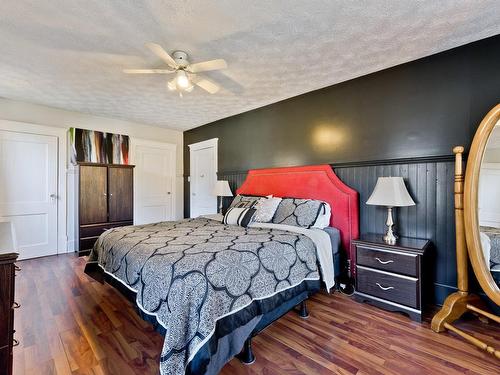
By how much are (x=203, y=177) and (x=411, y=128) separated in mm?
3750

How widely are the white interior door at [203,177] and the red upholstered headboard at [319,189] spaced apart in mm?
1259

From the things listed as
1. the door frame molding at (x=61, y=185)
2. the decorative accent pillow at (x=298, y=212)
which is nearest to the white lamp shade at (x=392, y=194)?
the decorative accent pillow at (x=298, y=212)

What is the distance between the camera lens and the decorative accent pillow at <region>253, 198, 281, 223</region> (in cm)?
294

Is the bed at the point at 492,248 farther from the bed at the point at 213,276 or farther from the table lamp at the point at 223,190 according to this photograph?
the table lamp at the point at 223,190

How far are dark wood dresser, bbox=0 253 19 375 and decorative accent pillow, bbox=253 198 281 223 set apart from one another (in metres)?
2.16

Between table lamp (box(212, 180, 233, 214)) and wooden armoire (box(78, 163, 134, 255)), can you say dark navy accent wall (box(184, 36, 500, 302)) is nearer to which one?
table lamp (box(212, 180, 233, 214))

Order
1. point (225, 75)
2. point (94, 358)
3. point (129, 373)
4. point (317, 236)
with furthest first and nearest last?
point (225, 75), point (317, 236), point (94, 358), point (129, 373)

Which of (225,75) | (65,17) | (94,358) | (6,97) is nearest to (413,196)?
(225,75)

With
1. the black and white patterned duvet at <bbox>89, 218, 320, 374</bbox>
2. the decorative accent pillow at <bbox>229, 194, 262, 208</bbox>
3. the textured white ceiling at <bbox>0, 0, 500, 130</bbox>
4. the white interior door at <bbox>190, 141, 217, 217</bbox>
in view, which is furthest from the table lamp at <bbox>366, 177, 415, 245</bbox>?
the white interior door at <bbox>190, 141, 217, 217</bbox>

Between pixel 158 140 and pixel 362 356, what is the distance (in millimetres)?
5060

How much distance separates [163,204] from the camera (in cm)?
534

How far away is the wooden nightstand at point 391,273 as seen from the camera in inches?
80.9

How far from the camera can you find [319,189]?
3.04 metres

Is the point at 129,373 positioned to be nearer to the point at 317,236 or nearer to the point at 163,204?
the point at 317,236
